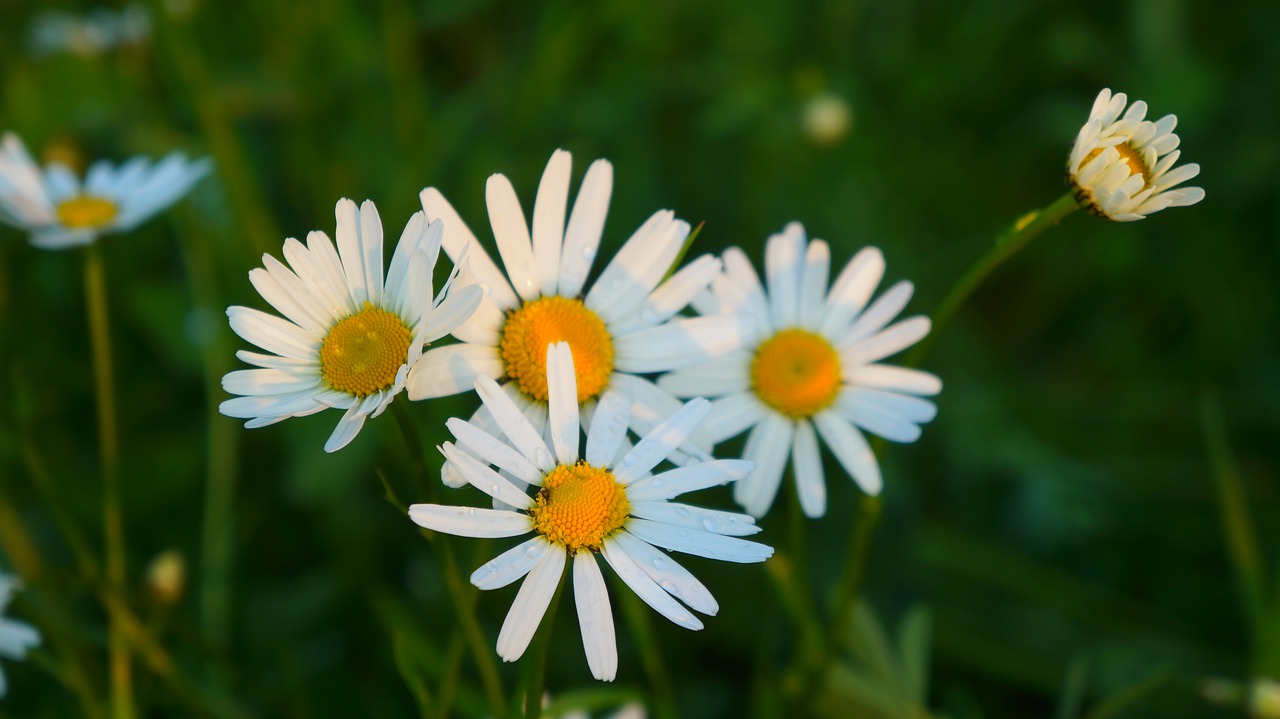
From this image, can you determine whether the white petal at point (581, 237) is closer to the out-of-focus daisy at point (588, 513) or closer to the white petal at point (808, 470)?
the out-of-focus daisy at point (588, 513)

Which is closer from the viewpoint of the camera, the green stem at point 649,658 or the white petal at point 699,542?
the white petal at point 699,542

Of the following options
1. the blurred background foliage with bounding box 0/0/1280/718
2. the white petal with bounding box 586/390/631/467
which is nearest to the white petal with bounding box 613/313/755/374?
the white petal with bounding box 586/390/631/467

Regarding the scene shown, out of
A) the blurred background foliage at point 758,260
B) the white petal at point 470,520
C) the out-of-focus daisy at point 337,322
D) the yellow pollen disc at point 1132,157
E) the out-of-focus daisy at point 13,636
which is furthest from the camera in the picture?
the blurred background foliage at point 758,260

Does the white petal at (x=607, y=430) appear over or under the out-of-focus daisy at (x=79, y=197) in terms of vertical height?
under

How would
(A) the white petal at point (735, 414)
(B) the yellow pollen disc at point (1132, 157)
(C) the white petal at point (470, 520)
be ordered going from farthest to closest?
(A) the white petal at point (735, 414), (B) the yellow pollen disc at point (1132, 157), (C) the white petal at point (470, 520)

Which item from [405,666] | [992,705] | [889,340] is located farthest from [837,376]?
[992,705]

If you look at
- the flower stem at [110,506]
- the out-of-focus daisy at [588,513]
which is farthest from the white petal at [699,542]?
the flower stem at [110,506]

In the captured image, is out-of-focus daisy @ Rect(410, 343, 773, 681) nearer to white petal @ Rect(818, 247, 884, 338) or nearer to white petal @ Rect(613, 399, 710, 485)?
white petal @ Rect(613, 399, 710, 485)

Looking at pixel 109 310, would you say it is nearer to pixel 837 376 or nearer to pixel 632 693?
pixel 632 693
